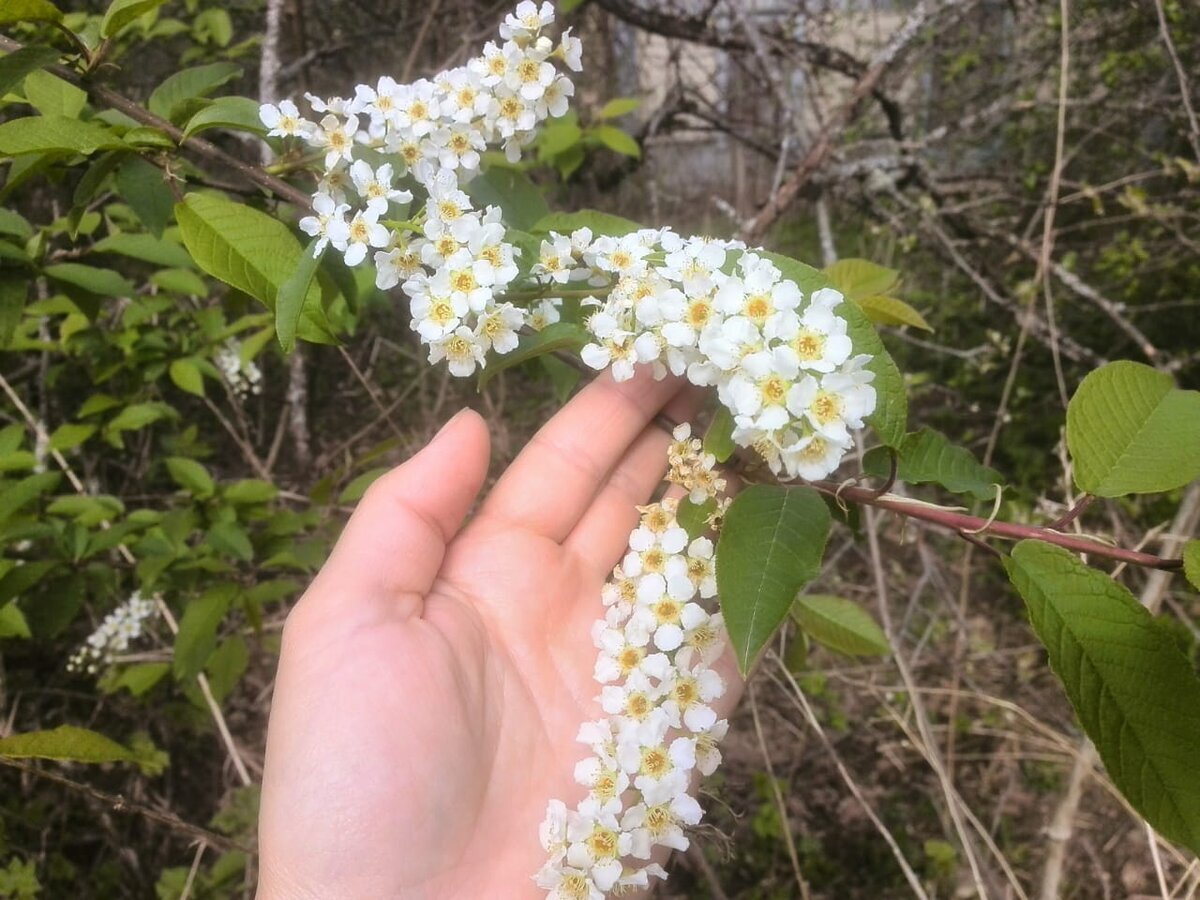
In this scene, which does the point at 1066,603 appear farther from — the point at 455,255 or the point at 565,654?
the point at 455,255

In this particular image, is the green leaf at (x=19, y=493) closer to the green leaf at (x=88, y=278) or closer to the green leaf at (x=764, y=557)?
the green leaf at (x=88, y=278)

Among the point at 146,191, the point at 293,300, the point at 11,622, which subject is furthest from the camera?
the point at 11,622

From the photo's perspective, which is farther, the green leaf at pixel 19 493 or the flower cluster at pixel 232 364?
the flower cluster at pixel 232 364

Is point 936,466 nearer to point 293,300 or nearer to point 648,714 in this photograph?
point 648,714

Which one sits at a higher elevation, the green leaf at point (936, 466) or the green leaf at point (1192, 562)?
the green leaf at point (1192, 562)

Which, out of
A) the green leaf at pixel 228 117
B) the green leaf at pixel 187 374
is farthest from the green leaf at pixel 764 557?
the green leaf at pixel 187 374

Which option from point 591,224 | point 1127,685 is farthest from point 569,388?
point 1127,685

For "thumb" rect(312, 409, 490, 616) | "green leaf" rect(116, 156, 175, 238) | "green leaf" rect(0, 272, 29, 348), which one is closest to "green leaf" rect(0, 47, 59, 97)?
"green leaf" rect(116, 156, 175, 238)

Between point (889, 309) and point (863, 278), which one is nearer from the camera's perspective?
point (889, 309)
